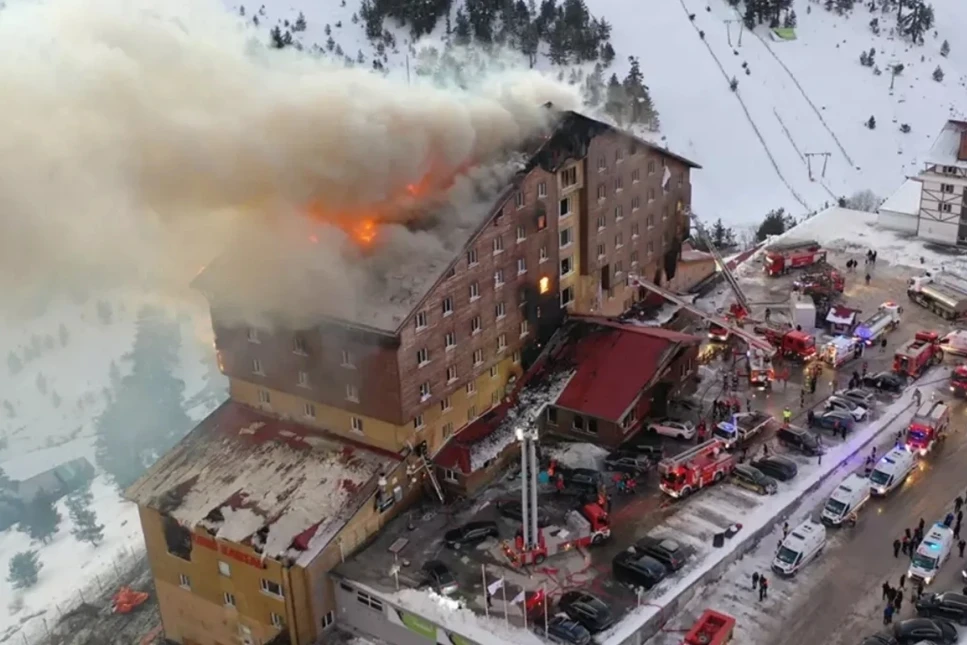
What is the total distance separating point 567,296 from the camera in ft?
158

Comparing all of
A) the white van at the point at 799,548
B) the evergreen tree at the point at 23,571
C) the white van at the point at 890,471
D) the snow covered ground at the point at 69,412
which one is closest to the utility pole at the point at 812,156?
the snow covered ground at the point at 69,412

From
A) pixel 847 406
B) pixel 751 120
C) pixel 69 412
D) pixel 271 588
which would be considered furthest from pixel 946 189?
pixel 69 412

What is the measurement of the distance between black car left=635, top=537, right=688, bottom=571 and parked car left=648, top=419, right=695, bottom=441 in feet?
23.5

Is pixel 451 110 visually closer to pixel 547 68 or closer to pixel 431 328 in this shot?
pixel 431 328

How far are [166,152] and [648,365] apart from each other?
2096cm

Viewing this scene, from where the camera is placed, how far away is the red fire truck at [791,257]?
59.9 m

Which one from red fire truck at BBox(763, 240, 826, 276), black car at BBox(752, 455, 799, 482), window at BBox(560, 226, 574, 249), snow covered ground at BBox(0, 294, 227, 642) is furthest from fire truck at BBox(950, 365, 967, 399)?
snow covered ground at BBox(0, 294, 227, 642)

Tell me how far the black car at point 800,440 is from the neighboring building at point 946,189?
89.5ft

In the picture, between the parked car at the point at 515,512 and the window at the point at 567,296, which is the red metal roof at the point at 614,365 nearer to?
the window at the point at 567,296

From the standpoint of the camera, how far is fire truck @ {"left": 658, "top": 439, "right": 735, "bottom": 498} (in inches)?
1550

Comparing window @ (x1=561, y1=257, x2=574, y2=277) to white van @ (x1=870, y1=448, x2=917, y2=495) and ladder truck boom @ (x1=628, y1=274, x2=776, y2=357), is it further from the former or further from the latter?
white van @ (x1=870, y1=448, x2=917, y2=495)

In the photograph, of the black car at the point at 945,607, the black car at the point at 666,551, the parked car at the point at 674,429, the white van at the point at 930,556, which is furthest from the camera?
the parked car at the point at 674,429

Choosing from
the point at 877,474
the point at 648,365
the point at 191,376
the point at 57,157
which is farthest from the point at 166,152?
the point at 191,376

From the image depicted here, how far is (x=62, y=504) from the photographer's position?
67.1 metres
